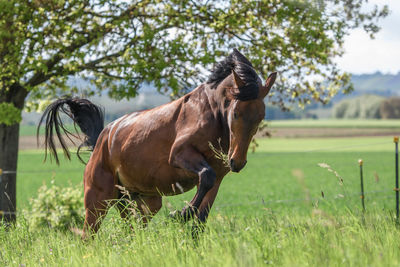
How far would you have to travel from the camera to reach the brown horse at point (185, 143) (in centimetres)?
396

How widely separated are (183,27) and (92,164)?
433 centimetres

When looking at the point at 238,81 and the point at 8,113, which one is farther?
the point at 8,113

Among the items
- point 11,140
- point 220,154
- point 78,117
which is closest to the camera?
point 220,154

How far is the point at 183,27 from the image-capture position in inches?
353

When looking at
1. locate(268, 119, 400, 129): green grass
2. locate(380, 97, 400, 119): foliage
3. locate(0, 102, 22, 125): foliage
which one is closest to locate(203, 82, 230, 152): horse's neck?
locate(0, 102, 22, 125): foliage

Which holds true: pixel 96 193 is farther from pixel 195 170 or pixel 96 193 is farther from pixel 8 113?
pixel 8 113

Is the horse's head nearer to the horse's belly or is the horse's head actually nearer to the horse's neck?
the horse's neck

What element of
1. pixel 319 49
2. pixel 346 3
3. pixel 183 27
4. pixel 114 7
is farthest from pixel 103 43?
pixel 346 3

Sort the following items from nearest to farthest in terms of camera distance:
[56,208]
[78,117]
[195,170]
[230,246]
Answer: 1. [230,246]
2. [195,170]
3. [78,117]
4. [56,208]

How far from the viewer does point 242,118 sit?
3.92 meters

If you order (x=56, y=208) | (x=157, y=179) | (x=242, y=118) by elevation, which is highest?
(x=242, y=118)

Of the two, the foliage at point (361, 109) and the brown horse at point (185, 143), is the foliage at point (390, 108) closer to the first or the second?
the foliage at point (361, 109)

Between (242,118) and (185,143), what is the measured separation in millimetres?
598

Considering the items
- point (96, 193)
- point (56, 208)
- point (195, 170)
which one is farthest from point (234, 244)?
point (56, 208)
